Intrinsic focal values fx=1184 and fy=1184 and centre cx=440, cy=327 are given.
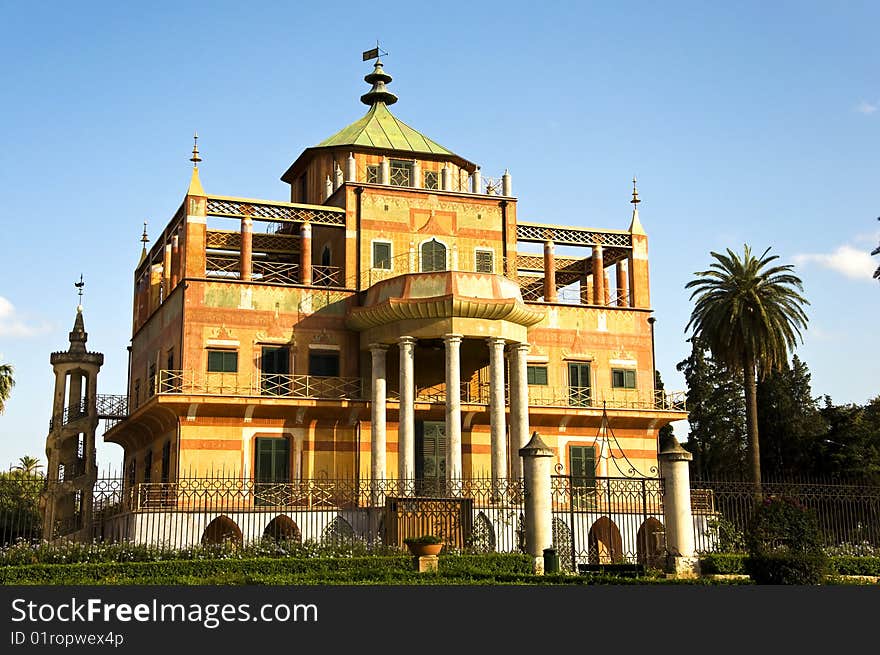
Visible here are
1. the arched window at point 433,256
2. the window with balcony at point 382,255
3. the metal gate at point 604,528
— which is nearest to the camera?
the metal gate at point 604,528

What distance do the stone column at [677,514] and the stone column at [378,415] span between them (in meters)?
12.8

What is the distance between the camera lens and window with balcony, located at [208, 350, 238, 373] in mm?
45031

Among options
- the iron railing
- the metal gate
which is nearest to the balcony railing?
the metal gate

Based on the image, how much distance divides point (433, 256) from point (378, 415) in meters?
8.31

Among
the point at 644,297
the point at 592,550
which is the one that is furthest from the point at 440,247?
the point at 592,550

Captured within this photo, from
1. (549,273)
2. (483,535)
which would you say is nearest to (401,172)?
(549,273)

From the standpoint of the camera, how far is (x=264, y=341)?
150 feet

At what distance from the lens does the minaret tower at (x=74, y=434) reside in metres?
51.2

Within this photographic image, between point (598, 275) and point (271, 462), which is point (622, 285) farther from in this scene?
point (271, 462)

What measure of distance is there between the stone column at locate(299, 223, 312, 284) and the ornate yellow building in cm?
8

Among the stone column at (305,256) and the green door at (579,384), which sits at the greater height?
the stone column at (305,256)

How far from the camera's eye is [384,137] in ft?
177

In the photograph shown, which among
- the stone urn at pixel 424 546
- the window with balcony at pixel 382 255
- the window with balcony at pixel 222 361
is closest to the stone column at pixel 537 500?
the stone urn at pixel 424 546

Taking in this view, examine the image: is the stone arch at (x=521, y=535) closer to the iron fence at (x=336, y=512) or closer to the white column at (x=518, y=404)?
the iron fence at (x=336, y=512)
